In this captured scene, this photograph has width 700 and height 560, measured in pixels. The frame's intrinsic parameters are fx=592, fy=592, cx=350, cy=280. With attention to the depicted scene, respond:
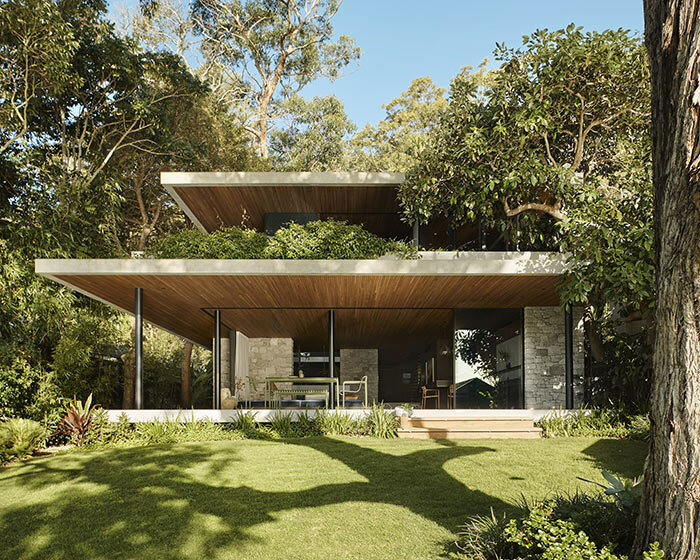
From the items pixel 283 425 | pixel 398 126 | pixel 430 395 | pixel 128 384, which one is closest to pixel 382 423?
pixel 283 425

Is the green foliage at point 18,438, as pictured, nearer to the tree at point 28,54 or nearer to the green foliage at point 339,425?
the green foliage at point 339,425

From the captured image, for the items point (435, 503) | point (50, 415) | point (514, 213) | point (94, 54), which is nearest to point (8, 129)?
point (94, 54)

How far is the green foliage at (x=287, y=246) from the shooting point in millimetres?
10953

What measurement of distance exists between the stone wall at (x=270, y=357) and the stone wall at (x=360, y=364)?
249 cm

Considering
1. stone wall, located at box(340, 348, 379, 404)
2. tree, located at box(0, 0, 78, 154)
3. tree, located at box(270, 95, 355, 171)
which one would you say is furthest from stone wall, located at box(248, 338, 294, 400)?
tree, located at box(270, 95, 355, 171)

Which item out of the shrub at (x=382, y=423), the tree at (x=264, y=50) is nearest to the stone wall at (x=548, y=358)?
the shrub at (x=382, y=423)

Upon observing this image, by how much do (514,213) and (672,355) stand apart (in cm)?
788

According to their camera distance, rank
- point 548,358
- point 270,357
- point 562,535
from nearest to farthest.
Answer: point 562,535 → point 548,358 → point 270,357

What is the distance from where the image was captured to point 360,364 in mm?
19609

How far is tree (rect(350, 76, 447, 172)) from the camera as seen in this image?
95.5 feet

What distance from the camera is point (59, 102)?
15.3 meters

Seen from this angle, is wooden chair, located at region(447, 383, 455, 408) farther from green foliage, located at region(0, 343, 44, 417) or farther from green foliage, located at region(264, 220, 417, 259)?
green foliage, located at region(0, 343, 44, 417)

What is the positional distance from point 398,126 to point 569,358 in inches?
818

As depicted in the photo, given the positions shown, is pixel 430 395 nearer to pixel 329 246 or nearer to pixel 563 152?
pixel 329 246
